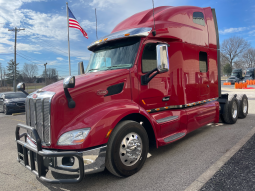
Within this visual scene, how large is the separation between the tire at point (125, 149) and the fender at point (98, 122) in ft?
0.48

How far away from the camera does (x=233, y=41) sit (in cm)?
7138

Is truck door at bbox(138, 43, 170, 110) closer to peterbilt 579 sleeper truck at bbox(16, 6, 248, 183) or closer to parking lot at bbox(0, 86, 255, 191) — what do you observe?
peterbilt 579 sleeper truck at bbox(16, 6, 248, 183)

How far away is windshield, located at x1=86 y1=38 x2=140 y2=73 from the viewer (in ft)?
12.7

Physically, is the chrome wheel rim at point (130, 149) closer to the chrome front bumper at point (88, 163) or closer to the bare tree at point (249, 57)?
the chrome front bumper at point (88, 163)

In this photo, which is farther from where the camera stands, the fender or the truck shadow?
the truck shadow

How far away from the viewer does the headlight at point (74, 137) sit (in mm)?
2809

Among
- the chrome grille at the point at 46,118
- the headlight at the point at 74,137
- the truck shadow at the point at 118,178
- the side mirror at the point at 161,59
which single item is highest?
the side mirror at the point at 161,59

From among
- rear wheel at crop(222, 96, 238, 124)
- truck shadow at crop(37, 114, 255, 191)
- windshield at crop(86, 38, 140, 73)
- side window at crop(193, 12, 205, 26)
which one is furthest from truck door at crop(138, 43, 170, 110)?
rear wheel at crop(222, 96, 238, 124)

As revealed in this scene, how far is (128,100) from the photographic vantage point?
361 centimetres

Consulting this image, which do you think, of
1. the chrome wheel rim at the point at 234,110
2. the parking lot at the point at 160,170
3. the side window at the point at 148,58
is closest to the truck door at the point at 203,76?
the parking lot at the point at 160,170

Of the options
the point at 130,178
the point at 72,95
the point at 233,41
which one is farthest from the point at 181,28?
the point at 233,41

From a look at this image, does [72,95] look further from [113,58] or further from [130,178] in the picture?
[130,178]

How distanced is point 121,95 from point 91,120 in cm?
82

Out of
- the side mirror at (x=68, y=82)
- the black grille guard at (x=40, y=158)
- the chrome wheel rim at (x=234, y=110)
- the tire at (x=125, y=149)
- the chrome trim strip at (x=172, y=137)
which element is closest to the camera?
the black grille guard at (x=40, y=158)
